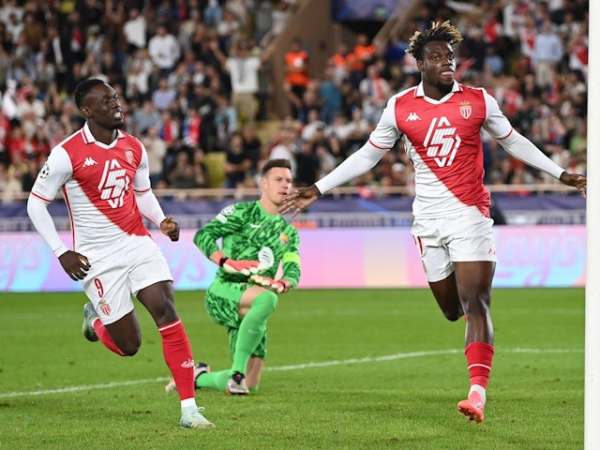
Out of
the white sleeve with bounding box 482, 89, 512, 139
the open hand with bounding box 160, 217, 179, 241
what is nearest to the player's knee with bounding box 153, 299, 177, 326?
the open hand with bounding box 160, 217, 179, 241

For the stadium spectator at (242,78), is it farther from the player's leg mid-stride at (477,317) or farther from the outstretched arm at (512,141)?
the player's leg mid-stride at (477,317)

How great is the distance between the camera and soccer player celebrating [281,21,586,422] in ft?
30.5

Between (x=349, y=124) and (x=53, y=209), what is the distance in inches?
265

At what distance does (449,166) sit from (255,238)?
231 centimetres

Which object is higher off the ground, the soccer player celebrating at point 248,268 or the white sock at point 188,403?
the soccer player celebrating at point 248,268

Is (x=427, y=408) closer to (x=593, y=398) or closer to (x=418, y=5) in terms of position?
(x=593, y=398)

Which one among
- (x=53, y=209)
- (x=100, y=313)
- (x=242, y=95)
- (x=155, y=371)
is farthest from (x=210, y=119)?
(x=100, y=313)

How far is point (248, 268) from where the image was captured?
1099 centimetres

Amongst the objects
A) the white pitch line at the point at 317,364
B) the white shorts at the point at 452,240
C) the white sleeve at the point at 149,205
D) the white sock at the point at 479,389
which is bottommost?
the white pitch line at the point at 317,364

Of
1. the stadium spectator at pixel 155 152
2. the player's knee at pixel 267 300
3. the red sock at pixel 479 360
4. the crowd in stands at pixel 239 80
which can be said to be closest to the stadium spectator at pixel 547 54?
the crowd in stands at pixel 239 80

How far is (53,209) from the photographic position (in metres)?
23.8

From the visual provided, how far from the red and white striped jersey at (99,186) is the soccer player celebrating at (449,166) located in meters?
1.09

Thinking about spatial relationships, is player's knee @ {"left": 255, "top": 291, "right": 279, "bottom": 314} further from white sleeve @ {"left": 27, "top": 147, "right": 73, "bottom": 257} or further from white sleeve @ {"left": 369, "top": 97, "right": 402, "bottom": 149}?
white sleeve @ {"left": 27, "top": 147, "right": 73, "bottom": 257}

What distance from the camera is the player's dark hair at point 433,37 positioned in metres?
9.38
